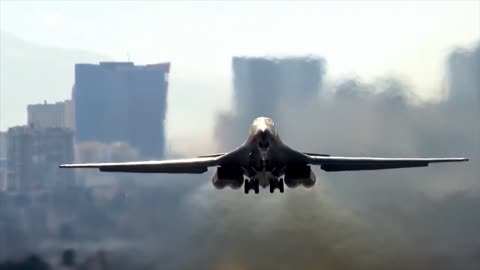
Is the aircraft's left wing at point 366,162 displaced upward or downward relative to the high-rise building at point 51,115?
downward

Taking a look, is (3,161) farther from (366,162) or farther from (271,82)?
(366,162)

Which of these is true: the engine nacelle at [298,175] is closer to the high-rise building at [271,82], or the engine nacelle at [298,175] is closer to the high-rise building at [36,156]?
the high-rise building at [271,82]

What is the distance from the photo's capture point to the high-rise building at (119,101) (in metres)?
84.8

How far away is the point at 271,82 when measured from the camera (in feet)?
237

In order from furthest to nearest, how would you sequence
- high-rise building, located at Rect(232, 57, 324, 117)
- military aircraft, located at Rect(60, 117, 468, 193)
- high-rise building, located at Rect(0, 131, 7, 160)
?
high-rise building, located at Rect(0, 131, 7, 160), high-rise building, located at Rect(232, 57, 324, 117), military aircraft, located at Rect(60, 117, 468, 193)

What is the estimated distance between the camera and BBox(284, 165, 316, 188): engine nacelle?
159ft

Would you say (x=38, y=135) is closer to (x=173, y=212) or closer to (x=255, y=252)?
(x=173, y=212)

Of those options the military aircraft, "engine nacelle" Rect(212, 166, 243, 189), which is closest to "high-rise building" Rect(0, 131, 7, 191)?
the military aircraft

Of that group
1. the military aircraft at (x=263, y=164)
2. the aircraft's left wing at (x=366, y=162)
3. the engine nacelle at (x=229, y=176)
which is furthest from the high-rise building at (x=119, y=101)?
the engine nacelle at (x=229, y=176)

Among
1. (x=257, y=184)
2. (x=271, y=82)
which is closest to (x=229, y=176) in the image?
(x=257, y=184)

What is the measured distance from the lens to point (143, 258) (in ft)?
199

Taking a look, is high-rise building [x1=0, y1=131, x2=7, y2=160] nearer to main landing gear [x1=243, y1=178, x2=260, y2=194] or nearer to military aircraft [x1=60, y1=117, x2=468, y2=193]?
military aircraft [x1=60, y1=117, x2=468, y2=193]

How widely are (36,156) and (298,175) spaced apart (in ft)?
153

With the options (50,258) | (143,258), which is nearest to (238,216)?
(143,258)
